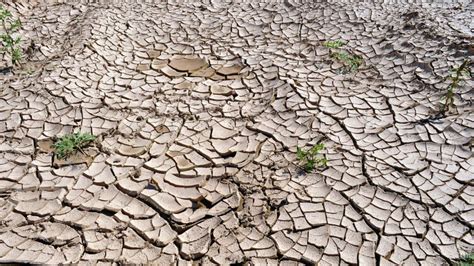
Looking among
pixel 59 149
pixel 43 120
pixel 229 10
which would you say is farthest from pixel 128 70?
pixel 229 10

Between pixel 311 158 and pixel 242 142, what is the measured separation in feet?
1.59

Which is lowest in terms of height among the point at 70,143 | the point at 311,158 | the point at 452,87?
the point at 70,143

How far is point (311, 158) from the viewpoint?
9.02ft

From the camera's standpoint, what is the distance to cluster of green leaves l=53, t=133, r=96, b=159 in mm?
2924

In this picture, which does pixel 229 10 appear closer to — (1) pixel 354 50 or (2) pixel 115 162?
(1) pixel 354 50

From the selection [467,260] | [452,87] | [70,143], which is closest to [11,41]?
[70,143]

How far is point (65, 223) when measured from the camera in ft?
7.98

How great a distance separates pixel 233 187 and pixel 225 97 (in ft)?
3.36

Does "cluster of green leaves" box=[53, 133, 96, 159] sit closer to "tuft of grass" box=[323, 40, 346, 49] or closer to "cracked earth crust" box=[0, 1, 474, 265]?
"cracked earth crust" box=[0, 1, 474, 265]

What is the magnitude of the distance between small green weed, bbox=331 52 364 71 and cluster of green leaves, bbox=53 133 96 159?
2099 millimetres

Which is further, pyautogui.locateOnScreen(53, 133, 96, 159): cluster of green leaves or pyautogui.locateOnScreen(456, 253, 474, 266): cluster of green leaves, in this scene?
pyautogui.locateOnScreen(53, 133, 96, 159): cluster of green leaves

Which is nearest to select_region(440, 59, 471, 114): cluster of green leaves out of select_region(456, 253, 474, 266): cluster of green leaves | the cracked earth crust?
the cracked earth crust

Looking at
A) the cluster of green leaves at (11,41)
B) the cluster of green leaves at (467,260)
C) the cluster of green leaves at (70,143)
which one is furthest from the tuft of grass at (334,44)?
the cluster of green leaves at (11,41)

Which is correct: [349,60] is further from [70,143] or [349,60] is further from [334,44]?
[70,143]
